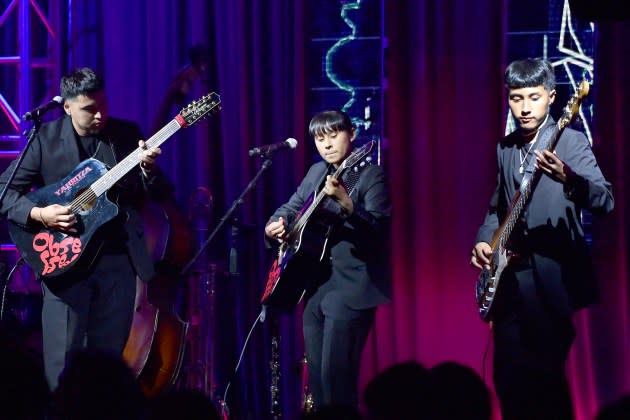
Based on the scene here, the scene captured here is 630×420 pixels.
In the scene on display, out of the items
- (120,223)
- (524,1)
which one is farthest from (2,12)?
(524,1)

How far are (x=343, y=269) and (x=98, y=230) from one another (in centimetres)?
127

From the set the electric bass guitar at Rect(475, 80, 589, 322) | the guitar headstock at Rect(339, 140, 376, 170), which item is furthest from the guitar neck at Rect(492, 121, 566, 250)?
the guitar headstock at Rect(339, 140, 376, 170)

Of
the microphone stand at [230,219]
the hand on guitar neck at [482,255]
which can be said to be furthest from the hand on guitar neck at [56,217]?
the hand on guitar neck at [482,255]

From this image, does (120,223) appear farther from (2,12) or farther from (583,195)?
(2,12)

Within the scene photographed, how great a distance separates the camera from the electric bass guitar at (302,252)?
4477 mm

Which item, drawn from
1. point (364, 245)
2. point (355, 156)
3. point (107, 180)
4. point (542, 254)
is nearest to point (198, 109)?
point (107, 180)

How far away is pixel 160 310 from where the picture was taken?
5148mm

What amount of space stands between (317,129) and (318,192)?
335 mm

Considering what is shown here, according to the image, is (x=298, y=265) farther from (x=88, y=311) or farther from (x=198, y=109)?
(x=88, y=311)

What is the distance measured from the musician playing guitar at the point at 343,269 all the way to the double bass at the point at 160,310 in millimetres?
825

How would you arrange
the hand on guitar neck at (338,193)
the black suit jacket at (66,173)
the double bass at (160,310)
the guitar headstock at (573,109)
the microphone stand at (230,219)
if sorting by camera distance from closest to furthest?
the guitar headstock at (573,109) → the hand on guitar neck at (338,193) → the black suit jacket at (66,173) → the microphone stand at (230,219) → the double bass at (160,310)

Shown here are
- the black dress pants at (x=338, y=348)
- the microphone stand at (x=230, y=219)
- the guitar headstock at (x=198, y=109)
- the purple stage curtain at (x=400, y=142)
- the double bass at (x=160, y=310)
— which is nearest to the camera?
the black dress pants at (x=338, y=348)

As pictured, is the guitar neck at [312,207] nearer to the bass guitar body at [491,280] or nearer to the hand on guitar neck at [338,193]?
the hand on guitar neck at [338,193]

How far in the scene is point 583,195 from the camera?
11.8 ft
